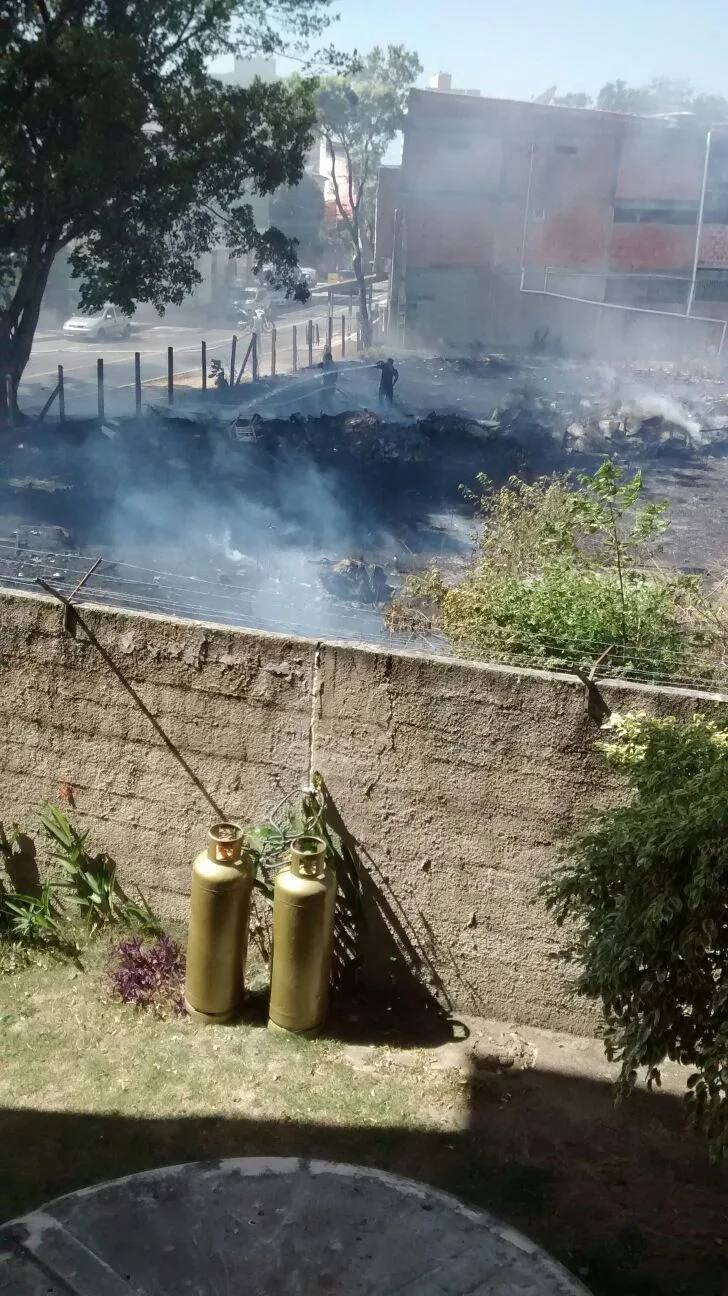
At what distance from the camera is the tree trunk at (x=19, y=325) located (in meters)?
18.5

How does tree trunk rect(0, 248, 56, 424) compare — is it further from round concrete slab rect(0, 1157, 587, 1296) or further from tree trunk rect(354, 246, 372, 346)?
tree trunk rect(354, 246, 372, 346)

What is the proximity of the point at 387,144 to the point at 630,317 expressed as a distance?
10.3 metres

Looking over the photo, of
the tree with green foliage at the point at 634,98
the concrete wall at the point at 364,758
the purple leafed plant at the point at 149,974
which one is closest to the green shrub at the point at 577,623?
the concrete wall at the point at 364,758

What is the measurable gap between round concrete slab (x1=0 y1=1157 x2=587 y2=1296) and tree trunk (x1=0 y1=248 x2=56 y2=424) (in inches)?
691

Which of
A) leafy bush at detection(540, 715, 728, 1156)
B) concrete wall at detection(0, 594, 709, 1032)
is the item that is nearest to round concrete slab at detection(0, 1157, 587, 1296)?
leafy bush at detection(540, 715, 728, 1156)

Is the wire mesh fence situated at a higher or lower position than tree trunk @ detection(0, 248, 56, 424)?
lower

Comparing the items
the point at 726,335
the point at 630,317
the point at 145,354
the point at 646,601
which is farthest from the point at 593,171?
the point at 646,601

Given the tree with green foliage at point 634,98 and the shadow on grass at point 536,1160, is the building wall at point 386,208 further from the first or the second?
the shadow on grass at point 536,1160

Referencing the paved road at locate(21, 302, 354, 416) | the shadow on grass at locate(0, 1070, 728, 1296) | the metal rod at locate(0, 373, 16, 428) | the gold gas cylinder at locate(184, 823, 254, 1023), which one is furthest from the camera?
the paved road at locate(21, 302, 354, 416)

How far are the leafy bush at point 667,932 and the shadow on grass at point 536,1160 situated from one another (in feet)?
2.16

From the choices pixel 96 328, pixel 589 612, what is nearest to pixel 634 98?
pixel 96 328

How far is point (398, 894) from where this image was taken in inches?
179

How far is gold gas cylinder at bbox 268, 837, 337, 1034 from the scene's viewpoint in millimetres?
4180

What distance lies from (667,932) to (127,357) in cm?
3116
